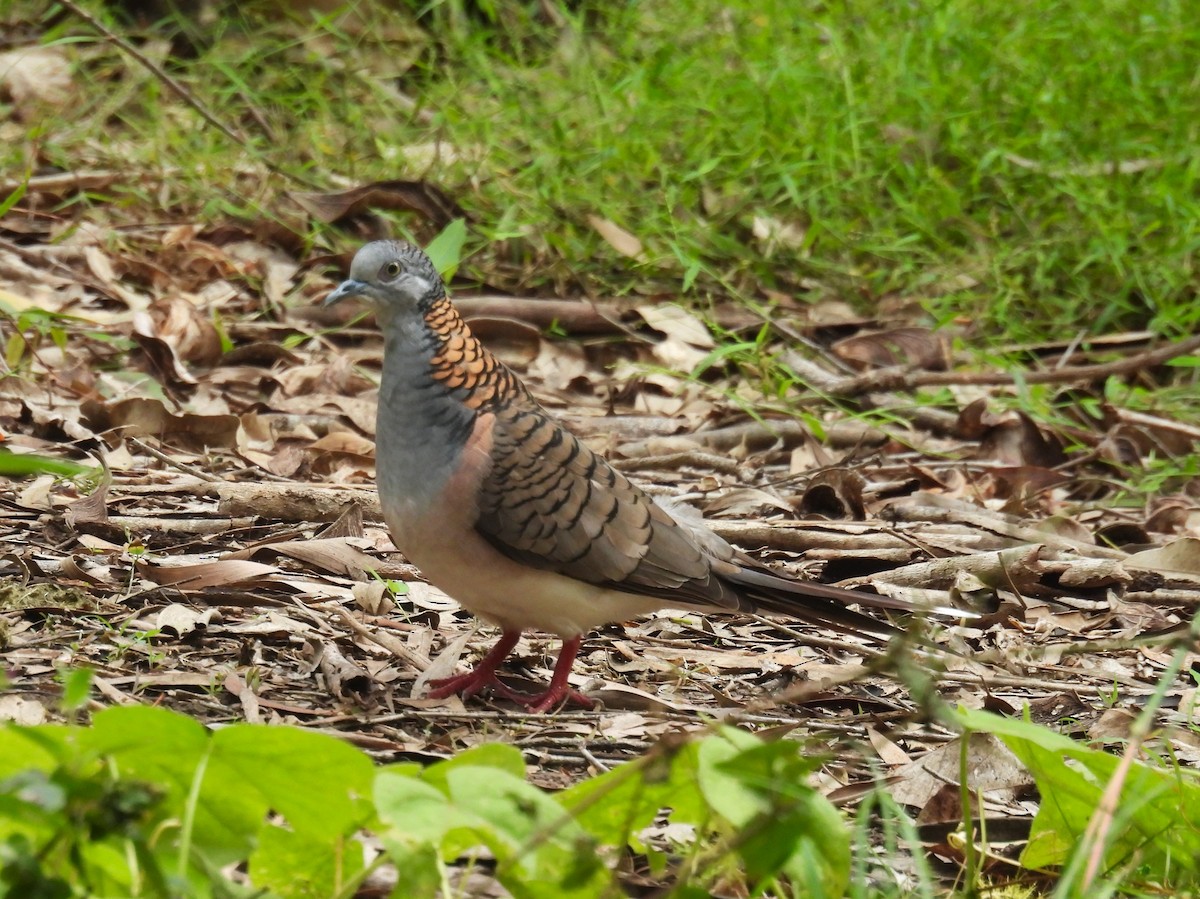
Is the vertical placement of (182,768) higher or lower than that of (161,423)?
higher

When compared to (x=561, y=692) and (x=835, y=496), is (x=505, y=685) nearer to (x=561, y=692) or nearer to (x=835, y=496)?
(x=561, y=692)

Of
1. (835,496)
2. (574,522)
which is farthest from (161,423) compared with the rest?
(835,496)

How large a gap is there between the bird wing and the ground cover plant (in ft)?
0.97

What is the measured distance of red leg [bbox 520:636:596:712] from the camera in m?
3.52

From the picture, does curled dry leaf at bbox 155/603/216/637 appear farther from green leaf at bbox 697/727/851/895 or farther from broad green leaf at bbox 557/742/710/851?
green leaf at bbox 697/727/851/895

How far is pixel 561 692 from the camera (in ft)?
11.7

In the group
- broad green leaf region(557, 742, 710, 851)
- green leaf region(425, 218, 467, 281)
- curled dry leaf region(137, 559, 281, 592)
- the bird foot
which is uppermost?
green leaf region(425, 218, 467, 281)

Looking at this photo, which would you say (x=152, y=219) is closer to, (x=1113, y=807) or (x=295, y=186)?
(x=295, y=186)

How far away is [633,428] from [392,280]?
7.51ft

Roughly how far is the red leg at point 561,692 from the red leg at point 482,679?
10 centimetres

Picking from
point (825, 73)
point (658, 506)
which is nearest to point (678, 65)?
point (825, 73)

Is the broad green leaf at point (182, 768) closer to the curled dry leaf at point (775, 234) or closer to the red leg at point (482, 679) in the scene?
the red leg at point (482, 679)

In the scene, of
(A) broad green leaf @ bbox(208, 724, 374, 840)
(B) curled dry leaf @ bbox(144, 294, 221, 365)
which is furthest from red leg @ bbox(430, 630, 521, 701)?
(B) curled dry leaf @ bbox(144, 294, 221, 365)

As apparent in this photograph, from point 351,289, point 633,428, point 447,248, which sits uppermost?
point 351,289
